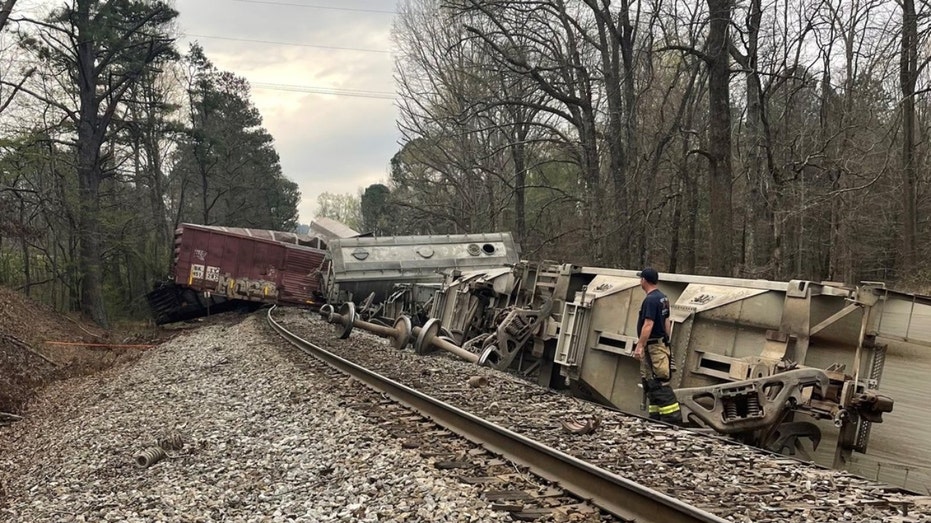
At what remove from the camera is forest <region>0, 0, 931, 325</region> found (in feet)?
51.7

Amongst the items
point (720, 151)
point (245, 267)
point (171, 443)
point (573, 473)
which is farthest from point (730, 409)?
point (245, 267)

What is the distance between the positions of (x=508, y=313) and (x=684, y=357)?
3.48 meters

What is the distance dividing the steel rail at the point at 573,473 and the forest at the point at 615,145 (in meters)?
9.21

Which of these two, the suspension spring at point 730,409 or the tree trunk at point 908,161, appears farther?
the tree trunk at point 908,161

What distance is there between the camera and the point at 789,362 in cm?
598

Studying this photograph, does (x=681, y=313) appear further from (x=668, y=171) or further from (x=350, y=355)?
(x=668, y=171)

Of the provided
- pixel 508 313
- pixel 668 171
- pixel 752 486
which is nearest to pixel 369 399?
pixel 508 313

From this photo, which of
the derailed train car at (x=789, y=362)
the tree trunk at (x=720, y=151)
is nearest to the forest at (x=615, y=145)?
the tree trunk at (x=720, y=151)

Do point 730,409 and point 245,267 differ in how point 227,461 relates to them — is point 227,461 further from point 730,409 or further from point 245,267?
point 245,267

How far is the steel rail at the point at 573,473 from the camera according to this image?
366cm

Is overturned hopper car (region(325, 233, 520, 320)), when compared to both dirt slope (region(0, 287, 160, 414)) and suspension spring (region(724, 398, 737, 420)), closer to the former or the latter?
dirt slope (region(0, 287, 160, 414))

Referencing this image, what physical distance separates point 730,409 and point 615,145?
1310 cm

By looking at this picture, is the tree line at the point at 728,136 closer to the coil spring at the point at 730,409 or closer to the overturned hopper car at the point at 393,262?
the overturned hopper car at the point at 393,262

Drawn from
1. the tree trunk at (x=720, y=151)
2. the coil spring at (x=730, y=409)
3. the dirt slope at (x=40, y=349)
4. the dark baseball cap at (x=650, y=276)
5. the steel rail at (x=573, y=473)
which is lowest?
the dirt slope at (x=40, y=349)
